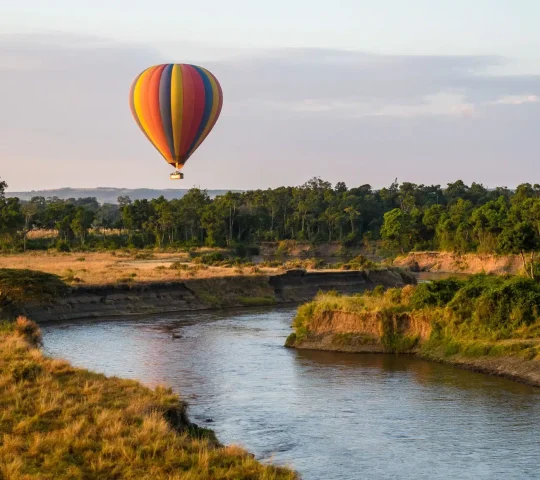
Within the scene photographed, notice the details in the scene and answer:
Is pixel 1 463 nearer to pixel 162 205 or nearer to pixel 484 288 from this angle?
pixel 484 288

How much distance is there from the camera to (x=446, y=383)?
37812mm

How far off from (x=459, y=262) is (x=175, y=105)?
6285cm

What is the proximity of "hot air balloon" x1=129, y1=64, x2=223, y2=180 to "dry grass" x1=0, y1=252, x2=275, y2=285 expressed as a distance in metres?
15.1

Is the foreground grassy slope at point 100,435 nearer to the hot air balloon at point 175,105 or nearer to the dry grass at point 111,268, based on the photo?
the hot air balloon at point 175,105

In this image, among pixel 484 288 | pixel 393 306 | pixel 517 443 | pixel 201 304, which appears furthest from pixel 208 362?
pixel 201 304

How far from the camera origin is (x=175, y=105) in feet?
189

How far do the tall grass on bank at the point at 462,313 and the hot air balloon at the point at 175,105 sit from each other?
1648cm

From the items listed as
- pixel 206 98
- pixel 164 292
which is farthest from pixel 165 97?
pixel 164 292

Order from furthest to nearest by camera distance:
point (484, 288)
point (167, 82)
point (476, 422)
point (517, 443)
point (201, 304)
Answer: point (201, 304) → point (167, 82) → point (484, 288) → point (476, 422) → point (517, 443)

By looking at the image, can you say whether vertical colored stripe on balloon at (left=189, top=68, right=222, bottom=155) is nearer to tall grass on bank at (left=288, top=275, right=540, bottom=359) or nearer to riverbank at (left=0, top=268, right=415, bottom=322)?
riverbank at (left=0, top=268, right=415, bottom=322)

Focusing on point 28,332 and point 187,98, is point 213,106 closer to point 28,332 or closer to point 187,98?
point 187,98

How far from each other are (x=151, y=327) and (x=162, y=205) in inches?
3510

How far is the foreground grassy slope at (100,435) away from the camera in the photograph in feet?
65.9

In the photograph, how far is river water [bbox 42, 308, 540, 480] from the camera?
26.5m
